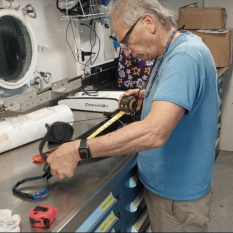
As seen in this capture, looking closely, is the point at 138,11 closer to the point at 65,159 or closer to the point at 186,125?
the point at 186,125

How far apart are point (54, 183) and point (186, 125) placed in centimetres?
56

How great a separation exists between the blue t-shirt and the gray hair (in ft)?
0.32

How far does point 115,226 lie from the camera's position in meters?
1.39

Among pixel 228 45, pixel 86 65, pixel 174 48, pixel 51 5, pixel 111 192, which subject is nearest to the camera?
pixel 174 48

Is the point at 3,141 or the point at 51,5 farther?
the point at 51,5

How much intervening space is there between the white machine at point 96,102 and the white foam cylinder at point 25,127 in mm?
288

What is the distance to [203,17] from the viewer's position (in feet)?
9.34

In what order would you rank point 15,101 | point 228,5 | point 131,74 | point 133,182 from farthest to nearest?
point 228,5, point 131,74, point 15,101, point 133,182

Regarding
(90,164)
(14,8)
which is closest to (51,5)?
(14,8)

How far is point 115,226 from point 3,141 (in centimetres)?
64

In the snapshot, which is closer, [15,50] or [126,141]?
[126,141]

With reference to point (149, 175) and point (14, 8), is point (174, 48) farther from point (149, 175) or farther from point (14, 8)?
point (14, 8)

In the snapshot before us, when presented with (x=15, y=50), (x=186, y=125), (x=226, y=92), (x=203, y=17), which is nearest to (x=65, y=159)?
(x=186, y=125)

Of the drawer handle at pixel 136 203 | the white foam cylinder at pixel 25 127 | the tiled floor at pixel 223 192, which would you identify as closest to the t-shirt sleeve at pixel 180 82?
the drawer handle at pixel 136 203
